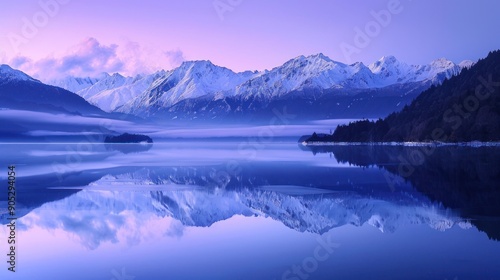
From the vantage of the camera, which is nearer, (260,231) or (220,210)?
(260,231)

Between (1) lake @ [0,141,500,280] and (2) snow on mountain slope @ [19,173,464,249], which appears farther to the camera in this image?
(2) snow on mountain slope @ [19,173,464,249]

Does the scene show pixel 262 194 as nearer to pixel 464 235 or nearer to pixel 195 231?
pixel 195 231

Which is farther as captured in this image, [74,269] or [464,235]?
[464,235]

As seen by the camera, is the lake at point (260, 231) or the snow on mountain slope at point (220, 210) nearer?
the lake at point (260, 231)

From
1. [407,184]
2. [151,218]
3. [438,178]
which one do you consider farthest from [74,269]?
[438,178]

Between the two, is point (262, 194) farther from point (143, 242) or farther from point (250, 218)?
point (143, 242)

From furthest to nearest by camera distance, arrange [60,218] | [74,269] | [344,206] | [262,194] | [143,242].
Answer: [262,194] → [344,206] → [60,218] → [143,242] → [74,269]

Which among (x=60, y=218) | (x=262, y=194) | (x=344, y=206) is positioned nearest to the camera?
(x=60, y=218)

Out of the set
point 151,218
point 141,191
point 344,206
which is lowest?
point 344,206

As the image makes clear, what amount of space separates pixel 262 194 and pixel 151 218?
48.2 feet

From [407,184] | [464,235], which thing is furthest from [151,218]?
[407,184]

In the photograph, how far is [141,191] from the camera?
50125mm

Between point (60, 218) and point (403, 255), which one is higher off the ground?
point (60, 218)

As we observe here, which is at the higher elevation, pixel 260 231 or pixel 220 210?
pixel 220 210
